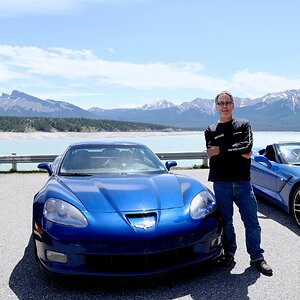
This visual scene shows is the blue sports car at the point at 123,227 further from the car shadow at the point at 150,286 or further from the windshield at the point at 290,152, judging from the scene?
the windshield at the point at 290,152

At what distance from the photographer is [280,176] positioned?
222 inches

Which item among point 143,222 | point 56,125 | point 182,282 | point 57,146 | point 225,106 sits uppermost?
point 225,106

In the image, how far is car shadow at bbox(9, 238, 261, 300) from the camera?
10.1 feet

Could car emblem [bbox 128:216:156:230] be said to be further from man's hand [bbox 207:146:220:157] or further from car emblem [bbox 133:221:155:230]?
man's hand [bbox 207:146:220:157]

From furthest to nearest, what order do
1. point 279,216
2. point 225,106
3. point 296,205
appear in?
1. point 279,216
2. point 296,205
3. point 225,106

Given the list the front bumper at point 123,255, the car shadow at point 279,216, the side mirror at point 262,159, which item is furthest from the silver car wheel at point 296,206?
the front bumper at point 123,255

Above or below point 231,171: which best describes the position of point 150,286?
below

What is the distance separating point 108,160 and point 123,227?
1856 millimetres

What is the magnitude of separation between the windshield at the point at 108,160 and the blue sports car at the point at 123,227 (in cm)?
63

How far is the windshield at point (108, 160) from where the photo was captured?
4.56 m

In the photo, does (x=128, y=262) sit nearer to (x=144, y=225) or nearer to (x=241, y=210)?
(x=144, y=225)

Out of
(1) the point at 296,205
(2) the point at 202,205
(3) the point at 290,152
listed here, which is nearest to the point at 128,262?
(2) the point at 202,205

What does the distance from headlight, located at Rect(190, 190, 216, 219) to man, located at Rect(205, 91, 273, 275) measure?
0.42ft

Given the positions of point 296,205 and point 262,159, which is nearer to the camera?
point 296,205
